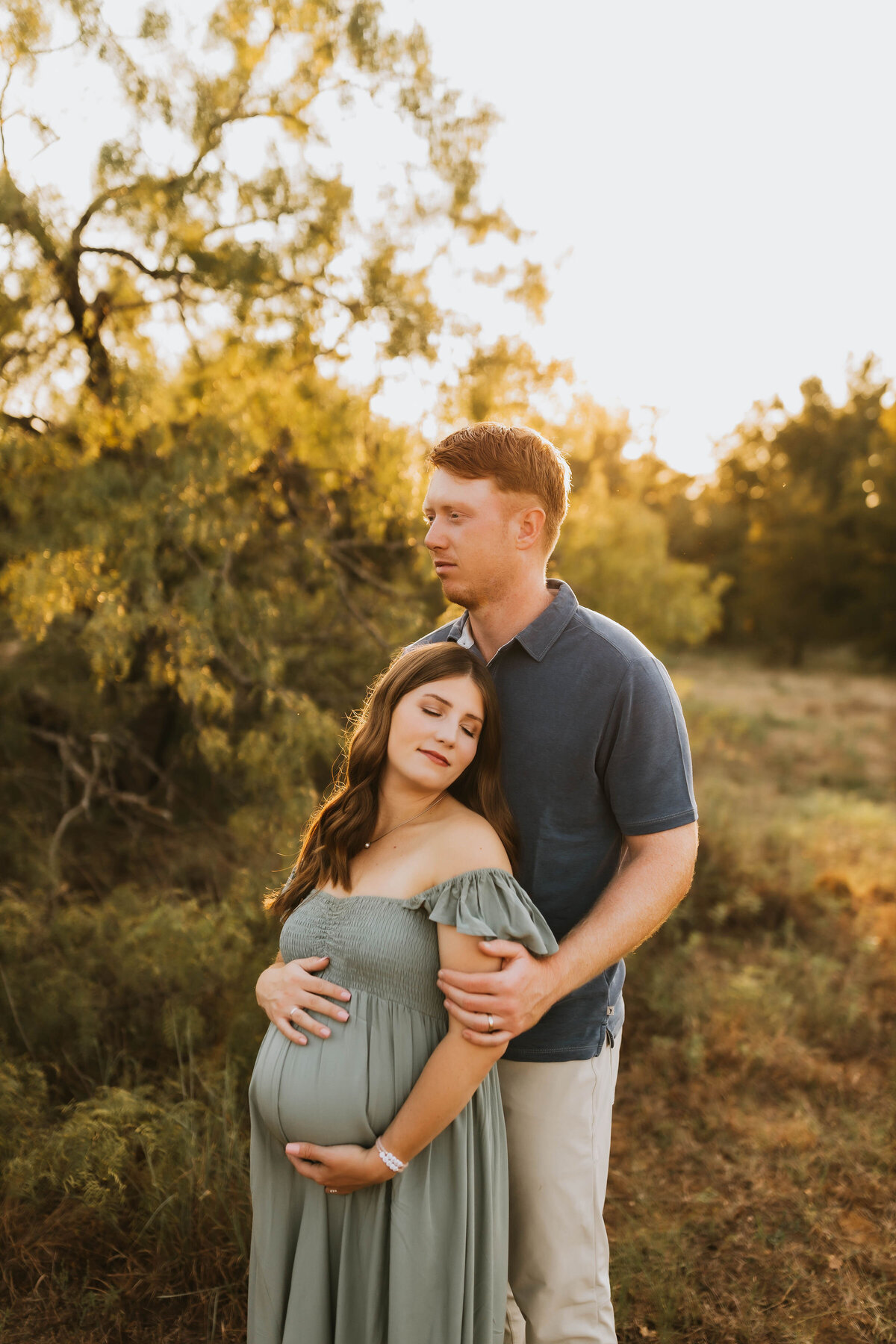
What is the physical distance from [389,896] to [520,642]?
0.61 metres

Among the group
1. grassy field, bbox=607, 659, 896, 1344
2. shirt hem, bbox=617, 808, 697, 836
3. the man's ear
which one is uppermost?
the man's ear

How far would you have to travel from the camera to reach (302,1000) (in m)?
1.77

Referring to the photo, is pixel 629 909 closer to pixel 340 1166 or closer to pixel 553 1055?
pixel 553 1055

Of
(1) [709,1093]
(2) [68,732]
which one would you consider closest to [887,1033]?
(1) [709,1093]

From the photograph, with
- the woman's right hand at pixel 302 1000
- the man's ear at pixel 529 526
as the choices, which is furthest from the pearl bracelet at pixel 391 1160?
the man's ear at pixel 529 526

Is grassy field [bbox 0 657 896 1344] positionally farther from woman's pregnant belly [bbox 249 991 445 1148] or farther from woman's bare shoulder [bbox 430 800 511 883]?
woman's bare shoulder [bbox 430 800 511 883]

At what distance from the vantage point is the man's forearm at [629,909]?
176 cm

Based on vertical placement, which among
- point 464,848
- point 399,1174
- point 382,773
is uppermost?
point 382,773

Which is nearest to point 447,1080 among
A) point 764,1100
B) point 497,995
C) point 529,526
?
point 497,995

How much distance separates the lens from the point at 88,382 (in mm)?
4512

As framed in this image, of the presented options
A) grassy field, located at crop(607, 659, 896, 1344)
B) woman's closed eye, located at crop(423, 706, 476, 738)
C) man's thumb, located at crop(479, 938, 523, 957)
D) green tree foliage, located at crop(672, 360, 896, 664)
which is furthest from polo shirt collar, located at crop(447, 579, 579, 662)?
green tree foliage, located at crop(672, 360, 896, 664)

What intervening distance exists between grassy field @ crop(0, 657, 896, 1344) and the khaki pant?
90 cm

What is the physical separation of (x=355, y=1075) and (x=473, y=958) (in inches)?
12.7

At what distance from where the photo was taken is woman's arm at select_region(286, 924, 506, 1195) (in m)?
1.63
